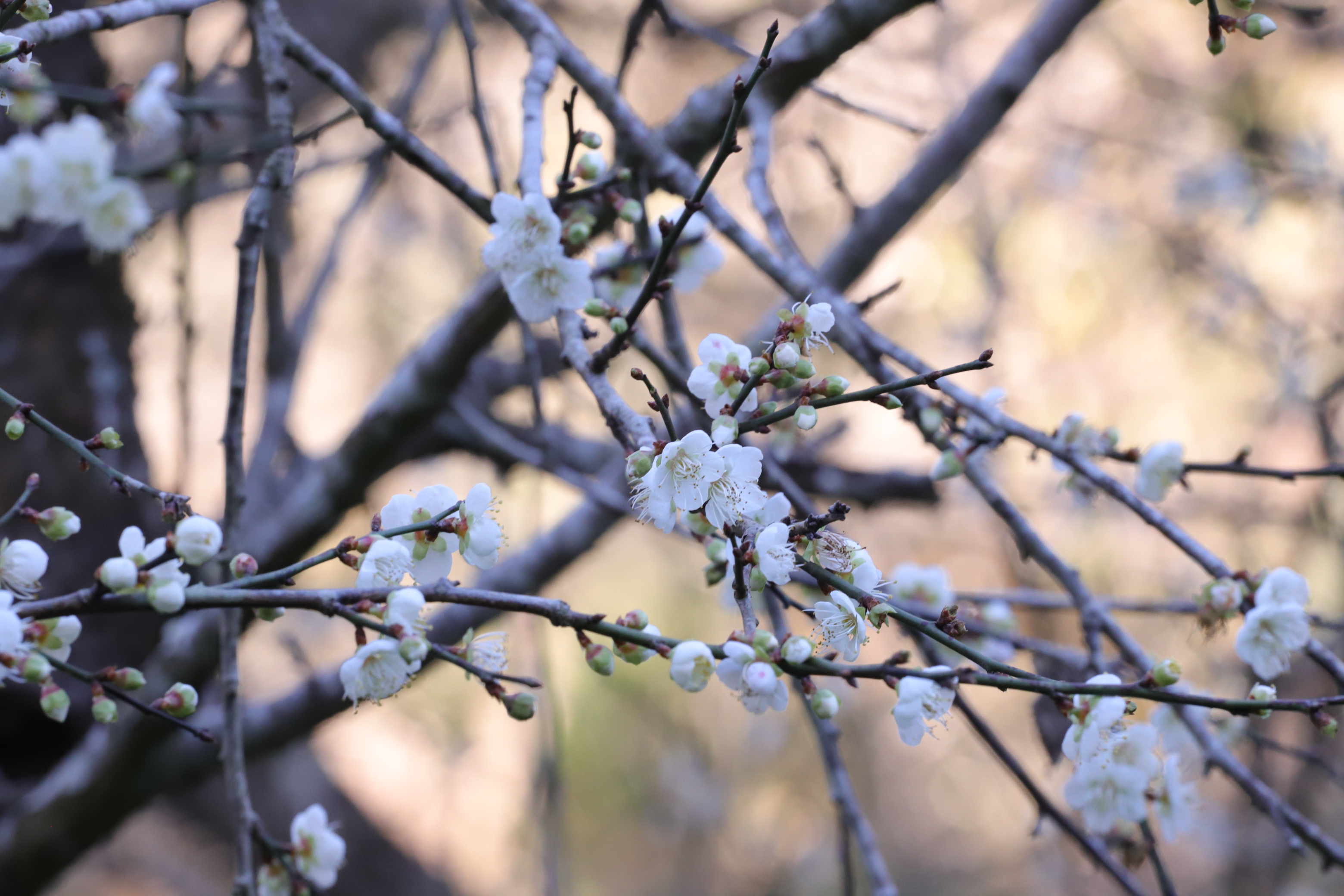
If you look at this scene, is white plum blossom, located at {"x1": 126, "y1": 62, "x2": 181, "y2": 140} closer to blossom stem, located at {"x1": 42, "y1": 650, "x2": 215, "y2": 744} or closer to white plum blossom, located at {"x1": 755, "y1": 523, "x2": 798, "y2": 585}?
blossom stem, located at {"x1": 42, "y1": 650, "x2": 215, "y2": 744}

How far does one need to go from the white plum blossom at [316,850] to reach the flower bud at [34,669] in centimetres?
42

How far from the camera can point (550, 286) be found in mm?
1006

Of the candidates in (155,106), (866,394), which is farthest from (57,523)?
(155,106)

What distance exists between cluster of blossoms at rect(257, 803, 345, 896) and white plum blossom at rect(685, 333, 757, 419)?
0.65m

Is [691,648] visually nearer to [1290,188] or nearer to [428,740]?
[1290,188]

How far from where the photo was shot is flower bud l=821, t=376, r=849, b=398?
75cm

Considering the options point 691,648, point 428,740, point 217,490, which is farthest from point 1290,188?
point 428,740

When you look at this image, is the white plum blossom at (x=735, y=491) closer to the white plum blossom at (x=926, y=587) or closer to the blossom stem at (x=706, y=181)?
the blossom stem at (x=706, y=181)

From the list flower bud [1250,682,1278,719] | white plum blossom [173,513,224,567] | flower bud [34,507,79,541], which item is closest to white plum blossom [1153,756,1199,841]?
flower bud [1250,682,1278,719]

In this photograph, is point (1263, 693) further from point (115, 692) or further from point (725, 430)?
point (115, 692)

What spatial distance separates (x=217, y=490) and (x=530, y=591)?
10.4 ft

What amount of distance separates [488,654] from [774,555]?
Result: 0.91ft

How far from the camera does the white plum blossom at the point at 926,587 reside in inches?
62.1

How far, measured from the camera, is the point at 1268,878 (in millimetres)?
3842
